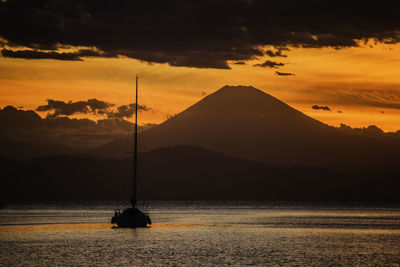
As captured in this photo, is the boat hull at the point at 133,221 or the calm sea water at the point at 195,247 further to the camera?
the boat hull at the point at 133,221

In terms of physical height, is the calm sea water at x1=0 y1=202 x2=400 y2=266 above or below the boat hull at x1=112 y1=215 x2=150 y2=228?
below

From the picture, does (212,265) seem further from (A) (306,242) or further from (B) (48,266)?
(A) (306,242)

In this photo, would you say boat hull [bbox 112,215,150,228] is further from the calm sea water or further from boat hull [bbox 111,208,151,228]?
the calm sea water

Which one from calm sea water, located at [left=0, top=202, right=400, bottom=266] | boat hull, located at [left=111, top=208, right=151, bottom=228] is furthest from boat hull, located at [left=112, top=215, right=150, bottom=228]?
calm sea water, located at [left=0, top=202, right=400, bottom=266]

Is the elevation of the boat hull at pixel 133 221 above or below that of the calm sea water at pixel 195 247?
above

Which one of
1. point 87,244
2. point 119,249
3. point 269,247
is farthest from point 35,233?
point 269,247

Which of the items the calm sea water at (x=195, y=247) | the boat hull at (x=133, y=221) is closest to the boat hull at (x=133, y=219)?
the boat hull at (x=133, y=221)

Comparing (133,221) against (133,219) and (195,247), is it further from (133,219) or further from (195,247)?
(195,247)

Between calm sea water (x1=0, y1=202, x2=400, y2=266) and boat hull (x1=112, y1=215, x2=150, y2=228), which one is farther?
boat hull (x1=112, y1=215, x2=150, y2=228)

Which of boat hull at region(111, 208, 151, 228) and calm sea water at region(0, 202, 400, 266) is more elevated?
boat hull at region(111, 208, 151, 228)

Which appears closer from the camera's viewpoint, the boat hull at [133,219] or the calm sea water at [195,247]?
the calm sea water at [195,247]

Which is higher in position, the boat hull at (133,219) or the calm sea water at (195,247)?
the boat hull at (133,219)

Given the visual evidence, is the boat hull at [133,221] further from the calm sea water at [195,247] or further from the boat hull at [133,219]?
the calm sea water at [195,247]

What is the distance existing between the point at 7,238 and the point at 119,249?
2290 centimetres
